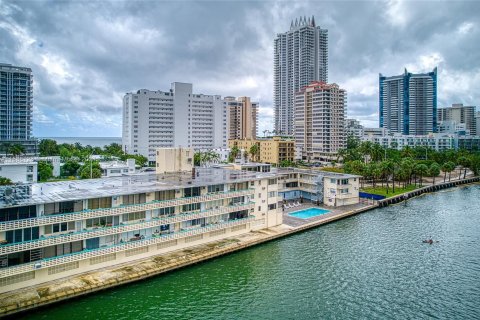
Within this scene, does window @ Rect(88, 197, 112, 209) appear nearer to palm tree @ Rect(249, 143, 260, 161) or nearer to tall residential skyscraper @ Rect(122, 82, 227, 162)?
palm tree @ Rect(249, 143, 260, 161)

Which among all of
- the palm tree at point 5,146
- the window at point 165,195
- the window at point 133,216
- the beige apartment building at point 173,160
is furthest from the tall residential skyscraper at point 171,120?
the window at point 133,216

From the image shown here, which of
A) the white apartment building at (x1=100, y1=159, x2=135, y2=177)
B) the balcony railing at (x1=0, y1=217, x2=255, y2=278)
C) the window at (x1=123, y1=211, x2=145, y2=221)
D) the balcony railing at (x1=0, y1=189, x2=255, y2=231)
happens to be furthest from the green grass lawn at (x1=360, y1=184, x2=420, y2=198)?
the window at (x1=123, y1=211, x2=145, y2=221)

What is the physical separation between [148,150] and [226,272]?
12675 cm

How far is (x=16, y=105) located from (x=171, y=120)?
215 feet

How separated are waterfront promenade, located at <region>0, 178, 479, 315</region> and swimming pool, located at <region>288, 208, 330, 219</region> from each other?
6671mm

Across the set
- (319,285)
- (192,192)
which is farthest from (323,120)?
(319,285)

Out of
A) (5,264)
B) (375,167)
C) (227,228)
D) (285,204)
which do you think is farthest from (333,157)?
(5,264)

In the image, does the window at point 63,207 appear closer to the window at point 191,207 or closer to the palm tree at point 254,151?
the window at point 191,207

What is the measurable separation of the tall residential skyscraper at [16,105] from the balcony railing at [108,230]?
133996 mm

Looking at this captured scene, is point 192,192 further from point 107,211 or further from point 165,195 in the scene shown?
point 107,211

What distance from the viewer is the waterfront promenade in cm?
2964

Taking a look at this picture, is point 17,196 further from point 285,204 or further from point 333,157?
point 333,157

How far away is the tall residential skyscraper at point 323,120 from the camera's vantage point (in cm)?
15762

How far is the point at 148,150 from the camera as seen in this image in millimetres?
158375
